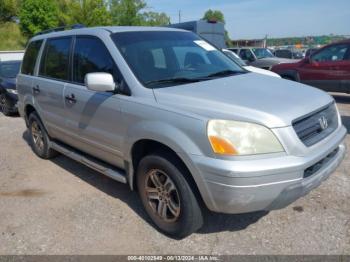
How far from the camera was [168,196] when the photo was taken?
322 cm

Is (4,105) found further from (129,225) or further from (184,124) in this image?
(184,124)

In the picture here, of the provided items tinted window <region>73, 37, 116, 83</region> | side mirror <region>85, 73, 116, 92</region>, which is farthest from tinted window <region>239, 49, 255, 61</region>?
side mirror <region>85, 73, 116, 92</region>

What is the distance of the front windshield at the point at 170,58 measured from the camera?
348cm

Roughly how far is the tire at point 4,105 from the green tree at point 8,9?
A: 1147 inches

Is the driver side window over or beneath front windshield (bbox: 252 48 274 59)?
over

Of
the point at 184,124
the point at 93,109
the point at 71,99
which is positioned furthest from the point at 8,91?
the point at 184,124

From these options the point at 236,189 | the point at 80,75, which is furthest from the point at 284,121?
the point at 80,75

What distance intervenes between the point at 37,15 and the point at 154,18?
1564 cm

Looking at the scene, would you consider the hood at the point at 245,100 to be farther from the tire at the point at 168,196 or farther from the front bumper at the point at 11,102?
the front bumper at the point at 11,102

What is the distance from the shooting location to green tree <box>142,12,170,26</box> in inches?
1437

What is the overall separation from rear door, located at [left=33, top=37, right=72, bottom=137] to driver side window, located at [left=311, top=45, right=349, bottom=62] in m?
7.53

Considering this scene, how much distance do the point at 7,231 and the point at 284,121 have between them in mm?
2831

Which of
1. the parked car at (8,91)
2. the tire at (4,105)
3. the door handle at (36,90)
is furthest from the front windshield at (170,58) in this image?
the tire at (4,105)

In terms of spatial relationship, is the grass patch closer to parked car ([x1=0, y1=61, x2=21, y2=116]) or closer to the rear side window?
parked car ([x1=0, y1=61, x2=21, y2=116])
